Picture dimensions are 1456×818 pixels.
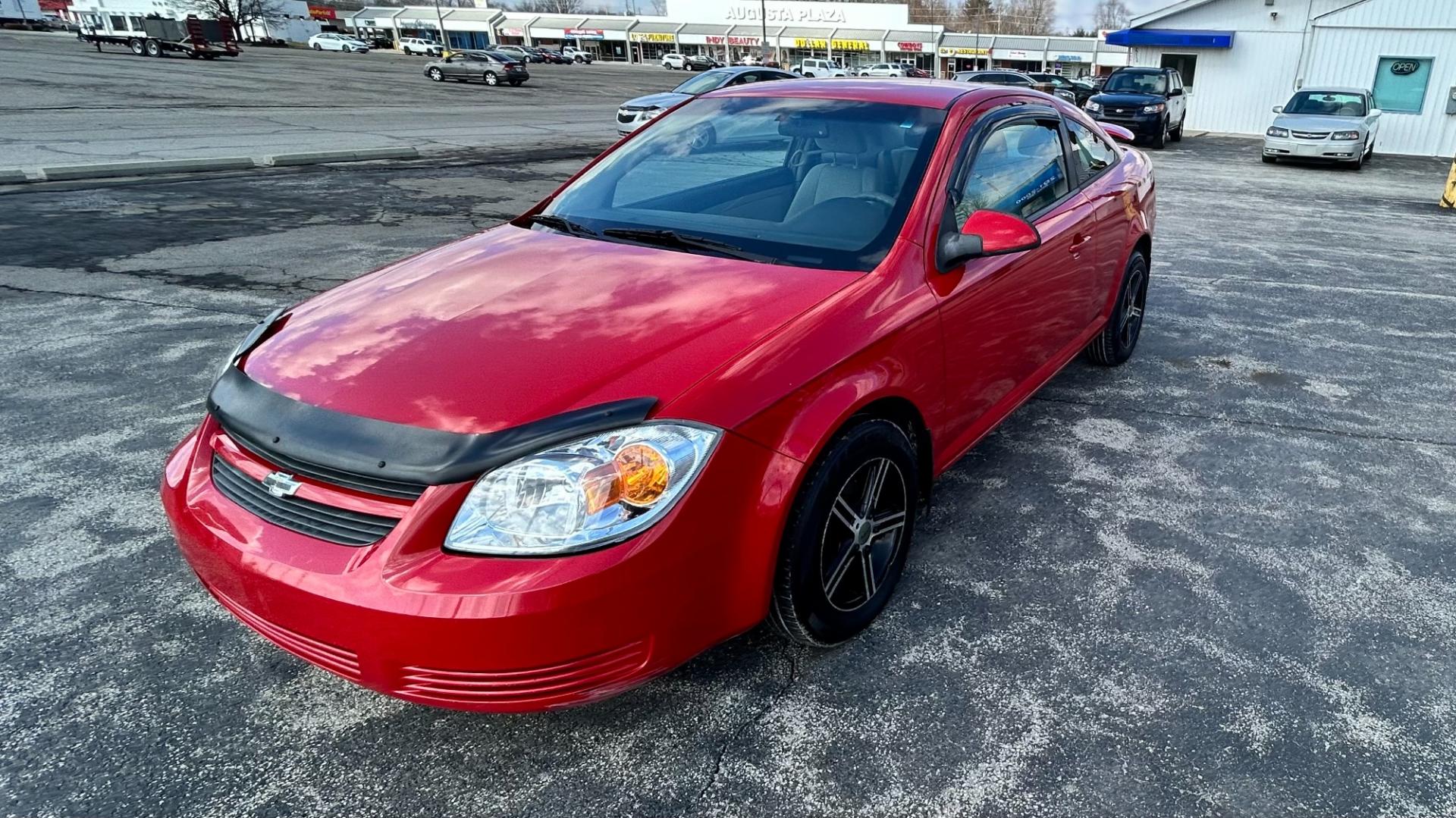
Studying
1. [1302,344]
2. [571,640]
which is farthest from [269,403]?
[1302,344]

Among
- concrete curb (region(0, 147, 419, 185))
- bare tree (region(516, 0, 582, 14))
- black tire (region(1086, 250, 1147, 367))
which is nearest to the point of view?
black tire (region(1086, 250, 1147, 367))

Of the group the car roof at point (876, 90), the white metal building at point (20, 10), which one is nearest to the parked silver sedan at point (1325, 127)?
the car roof at point (876, 90)

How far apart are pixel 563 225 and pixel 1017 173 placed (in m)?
1.81

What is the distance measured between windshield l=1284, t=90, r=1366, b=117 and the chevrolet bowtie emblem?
20.6m

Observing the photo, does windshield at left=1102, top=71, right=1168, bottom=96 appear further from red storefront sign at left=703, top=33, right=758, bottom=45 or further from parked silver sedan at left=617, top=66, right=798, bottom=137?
red storefront sign at left=703, top=33, right=758, bottom=45

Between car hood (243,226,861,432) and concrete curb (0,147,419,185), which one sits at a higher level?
car hood (243,226,861,432)

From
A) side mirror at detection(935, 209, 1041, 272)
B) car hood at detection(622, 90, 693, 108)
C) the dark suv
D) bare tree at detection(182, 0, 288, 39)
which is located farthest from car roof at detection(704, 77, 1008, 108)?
bare tree at detection(182, 0, 288, 39)

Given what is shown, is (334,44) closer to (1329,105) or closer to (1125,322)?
(1329,105)

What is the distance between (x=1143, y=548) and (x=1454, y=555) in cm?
Result: 111

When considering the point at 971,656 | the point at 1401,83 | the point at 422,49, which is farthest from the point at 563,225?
the point at 422,49

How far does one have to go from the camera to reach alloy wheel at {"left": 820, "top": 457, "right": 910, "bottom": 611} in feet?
7.58

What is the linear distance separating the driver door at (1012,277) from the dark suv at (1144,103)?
55.6 feet

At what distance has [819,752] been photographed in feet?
6.96

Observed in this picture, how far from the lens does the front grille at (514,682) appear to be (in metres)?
1.78
